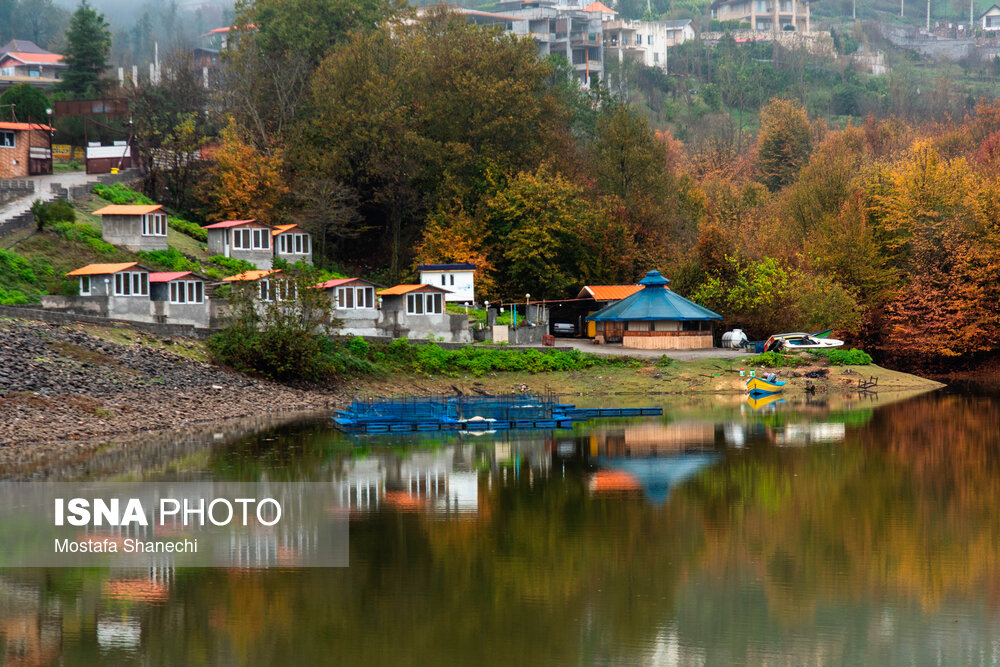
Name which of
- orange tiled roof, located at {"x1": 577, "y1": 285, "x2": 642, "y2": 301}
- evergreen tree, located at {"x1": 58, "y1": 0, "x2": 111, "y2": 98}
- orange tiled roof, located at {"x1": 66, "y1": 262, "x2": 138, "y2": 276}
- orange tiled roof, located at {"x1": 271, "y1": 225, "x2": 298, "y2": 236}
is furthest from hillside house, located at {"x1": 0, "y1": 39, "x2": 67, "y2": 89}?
orange tiled roof, located at {"x1": 577, "y1": 285, "x2": 642, "y2": 301}

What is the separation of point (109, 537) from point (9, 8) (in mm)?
163473

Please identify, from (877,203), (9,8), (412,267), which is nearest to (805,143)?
(877,203)

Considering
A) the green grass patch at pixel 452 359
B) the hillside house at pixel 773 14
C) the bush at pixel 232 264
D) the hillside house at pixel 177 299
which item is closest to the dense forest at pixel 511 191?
the bush at pixel 232 264

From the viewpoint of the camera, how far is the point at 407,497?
30047mm

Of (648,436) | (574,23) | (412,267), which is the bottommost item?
(648,436)

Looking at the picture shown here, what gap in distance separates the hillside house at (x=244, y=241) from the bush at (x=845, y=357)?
31963 millimetres

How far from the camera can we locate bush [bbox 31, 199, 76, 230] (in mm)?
59781

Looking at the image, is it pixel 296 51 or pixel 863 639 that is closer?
pixel 863 639

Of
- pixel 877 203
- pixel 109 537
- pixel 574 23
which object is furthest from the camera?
pixel 574 23

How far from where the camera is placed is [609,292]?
69.6 meters

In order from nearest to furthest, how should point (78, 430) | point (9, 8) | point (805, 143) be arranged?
1. point (78, 430)
2. point (805, 143)
3. point (9, 8)

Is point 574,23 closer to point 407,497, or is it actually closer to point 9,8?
point 9,8

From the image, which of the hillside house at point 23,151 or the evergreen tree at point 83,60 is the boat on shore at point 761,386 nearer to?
the hillside house at point 23,151

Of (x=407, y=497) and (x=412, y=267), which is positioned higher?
(x=412, y=267)
